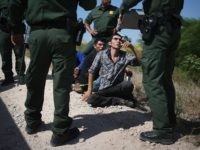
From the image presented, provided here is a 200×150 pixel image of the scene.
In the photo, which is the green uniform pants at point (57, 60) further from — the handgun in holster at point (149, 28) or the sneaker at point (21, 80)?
the sneaker at point (21, 80)

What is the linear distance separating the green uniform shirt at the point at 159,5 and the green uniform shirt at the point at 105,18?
3.83m

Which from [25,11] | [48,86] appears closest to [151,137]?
[25,11]

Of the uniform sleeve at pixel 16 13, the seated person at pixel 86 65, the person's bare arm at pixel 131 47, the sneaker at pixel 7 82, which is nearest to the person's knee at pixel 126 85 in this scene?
the person's bare arm at pixel 131 47

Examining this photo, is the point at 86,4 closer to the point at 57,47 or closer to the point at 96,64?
the point at 57,47

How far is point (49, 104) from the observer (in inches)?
264

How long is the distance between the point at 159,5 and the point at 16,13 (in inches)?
65.4

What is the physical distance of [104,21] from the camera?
29.6 feet

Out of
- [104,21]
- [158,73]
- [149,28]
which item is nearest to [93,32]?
[104,21]

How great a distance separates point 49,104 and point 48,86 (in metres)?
1.22

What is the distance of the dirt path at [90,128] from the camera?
510 cm

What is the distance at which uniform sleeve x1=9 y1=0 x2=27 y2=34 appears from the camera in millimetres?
5230

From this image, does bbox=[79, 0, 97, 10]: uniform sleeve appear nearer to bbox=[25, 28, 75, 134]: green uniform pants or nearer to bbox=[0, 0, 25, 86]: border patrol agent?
bbox=[25, 28, 75, 134]: green uniform pants

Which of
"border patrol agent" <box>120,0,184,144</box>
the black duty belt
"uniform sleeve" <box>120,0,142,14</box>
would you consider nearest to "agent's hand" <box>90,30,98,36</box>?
"uniform sleeve" <box>120,0,142,14</box>

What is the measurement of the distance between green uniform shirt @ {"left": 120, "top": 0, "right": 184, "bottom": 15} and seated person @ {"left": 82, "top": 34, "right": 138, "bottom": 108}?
152cm
